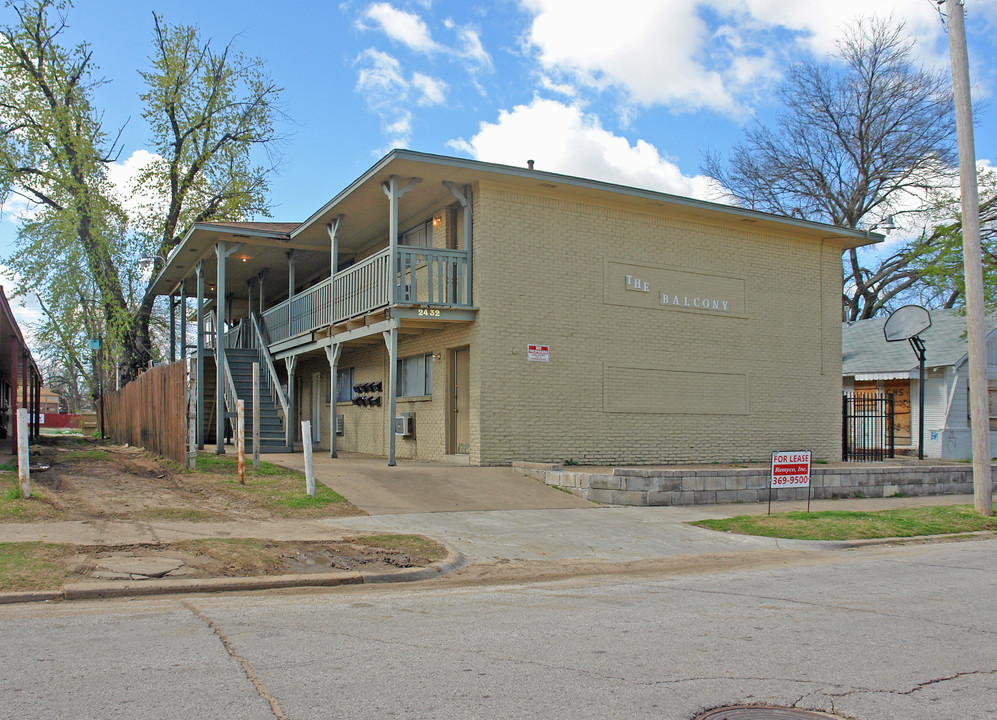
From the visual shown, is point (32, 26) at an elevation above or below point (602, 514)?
above

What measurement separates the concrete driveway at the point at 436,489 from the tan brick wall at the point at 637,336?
166cm

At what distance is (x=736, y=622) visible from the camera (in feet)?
22.1

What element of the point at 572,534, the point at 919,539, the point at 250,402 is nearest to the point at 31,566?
the point at 572,534

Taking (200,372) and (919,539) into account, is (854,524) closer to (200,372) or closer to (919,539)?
(919,539)

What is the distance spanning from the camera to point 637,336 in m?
18.6

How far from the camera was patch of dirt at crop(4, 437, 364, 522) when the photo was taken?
1088cm

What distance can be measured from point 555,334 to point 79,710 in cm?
1389

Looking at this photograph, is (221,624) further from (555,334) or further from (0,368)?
(0,368)

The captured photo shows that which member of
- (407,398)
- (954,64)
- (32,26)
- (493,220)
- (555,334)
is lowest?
(407,398)

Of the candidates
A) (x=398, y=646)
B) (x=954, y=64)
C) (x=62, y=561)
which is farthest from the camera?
(x=954, y=64)

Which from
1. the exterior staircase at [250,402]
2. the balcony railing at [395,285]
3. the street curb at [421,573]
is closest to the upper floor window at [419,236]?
the balcony railing at [395,285]

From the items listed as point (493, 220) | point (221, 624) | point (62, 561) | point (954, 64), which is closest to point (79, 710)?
point (221, 624)

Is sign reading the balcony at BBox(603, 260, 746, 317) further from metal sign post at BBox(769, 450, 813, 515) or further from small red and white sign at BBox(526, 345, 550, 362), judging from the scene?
metal sign post at BBox(769, 450, 813, 515)

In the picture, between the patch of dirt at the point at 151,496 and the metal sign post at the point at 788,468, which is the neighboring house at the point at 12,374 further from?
the metal sign post at the point at 788,468
